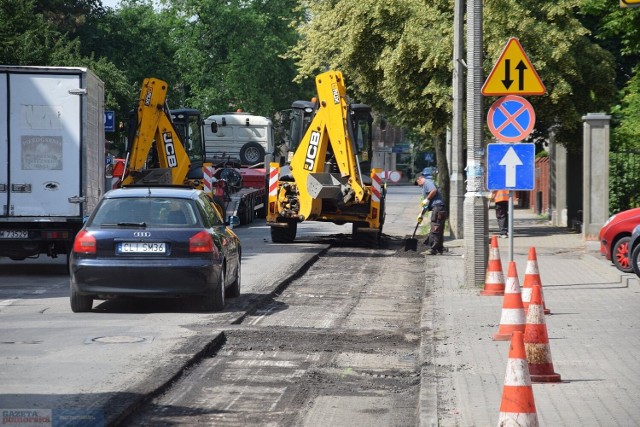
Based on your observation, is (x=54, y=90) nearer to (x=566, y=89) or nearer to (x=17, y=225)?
(x=17, y=225)

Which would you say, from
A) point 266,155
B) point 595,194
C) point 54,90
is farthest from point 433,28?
point 54,90

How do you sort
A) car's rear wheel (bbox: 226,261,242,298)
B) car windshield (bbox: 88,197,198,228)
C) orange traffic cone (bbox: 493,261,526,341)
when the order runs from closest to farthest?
orange traffic cone (bbox: 493,261,526,341), car windshield (bbox: 88,197,198,228), car's rear wheel (bbox: 226,261,242,298)

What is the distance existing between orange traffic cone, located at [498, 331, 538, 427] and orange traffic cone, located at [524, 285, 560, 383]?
2728 mm

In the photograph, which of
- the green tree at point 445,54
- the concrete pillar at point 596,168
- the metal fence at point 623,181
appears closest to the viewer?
the concrete pillar at point 596,168

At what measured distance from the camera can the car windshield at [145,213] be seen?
14.9m

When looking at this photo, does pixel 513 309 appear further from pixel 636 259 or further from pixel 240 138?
pixel 240 138

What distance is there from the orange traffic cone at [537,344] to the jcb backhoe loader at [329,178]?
17.6 m

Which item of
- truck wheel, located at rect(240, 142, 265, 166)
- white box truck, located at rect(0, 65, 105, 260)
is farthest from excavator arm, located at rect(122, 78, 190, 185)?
white box truck, located at rect(0, 65, 105, 260)

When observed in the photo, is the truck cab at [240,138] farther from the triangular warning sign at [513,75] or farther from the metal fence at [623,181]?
the triangular warning sign at [513,75]

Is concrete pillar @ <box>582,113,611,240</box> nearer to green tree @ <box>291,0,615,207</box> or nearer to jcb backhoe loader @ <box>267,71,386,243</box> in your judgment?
green tree @ <box>291,0,615,207</box>

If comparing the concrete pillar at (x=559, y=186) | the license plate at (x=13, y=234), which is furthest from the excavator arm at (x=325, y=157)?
the concrete pillar at (x=559, y=186)

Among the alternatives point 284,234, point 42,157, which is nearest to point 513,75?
point 42,157

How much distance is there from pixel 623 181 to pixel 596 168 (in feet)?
7.74

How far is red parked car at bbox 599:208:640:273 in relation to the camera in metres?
20.9
